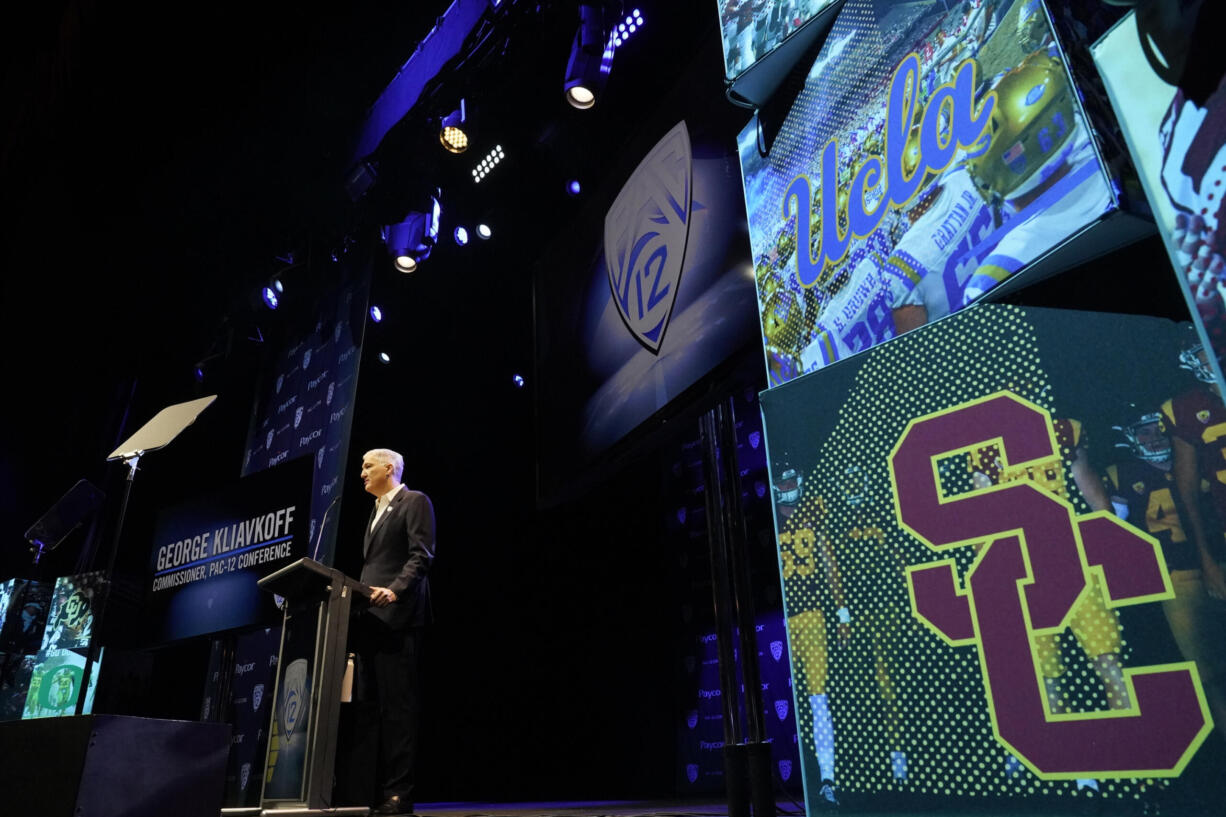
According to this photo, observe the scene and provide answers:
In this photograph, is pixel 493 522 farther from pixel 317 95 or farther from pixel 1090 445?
pixel 1090 445

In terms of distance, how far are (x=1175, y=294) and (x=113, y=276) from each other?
7.76 m

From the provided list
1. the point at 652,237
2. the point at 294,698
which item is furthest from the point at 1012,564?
the point at 294,698

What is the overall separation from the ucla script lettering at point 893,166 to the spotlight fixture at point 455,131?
388cm

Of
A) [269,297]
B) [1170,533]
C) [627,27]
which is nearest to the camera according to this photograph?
[1170,533]

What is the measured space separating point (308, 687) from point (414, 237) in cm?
375

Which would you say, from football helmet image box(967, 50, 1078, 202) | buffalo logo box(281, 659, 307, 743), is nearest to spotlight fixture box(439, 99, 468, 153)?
buffalo logo box(281, 659, 307, 743)

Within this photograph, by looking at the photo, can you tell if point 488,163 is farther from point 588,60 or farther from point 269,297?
point 269,297

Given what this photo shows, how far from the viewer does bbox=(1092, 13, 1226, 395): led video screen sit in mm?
853

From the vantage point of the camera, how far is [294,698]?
2947 mm

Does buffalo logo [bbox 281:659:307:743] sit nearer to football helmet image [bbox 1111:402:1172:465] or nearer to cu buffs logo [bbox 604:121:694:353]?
cu buffs logo [bbox 604:121:694:353]

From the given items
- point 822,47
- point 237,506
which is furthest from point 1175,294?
point 237,506

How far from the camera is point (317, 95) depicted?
19.7ft

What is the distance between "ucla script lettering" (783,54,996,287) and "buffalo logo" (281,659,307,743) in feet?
7.94

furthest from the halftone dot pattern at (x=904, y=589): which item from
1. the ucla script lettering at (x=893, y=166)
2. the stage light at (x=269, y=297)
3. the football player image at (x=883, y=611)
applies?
the stage light at (x=269, y=297)
